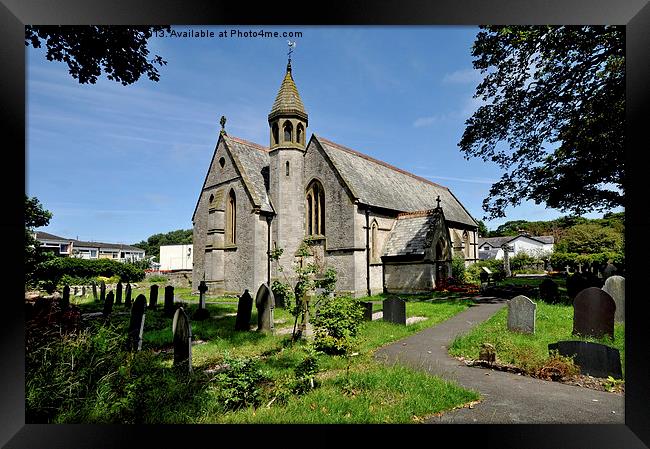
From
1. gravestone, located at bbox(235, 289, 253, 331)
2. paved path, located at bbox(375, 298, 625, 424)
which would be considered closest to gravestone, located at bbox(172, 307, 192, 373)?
gravestone, located at bbox(235, 289, 253, 331)

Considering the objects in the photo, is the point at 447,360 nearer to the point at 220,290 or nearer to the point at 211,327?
the point at 211,327

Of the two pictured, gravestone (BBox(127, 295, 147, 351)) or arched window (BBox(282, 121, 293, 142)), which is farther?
arched window (BBox(282, 121, 293, 142))

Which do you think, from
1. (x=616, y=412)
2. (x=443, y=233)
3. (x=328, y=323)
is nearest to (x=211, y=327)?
(x=328, y=323)

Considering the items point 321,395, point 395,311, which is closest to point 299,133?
point 395,311

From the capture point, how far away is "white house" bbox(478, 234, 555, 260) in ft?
114

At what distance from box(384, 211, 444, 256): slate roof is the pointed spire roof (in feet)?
25.2

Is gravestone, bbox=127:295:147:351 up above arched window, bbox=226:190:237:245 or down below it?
below

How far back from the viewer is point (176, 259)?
70.8 ft

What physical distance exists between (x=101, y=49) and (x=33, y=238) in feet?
11.3

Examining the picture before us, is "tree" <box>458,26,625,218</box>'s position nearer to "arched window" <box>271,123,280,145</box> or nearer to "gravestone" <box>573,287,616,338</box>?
"gravestone" <box>573,287,616,338</box>

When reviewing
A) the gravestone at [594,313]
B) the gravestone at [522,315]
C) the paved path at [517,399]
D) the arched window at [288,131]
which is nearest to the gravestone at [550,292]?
the gravestone at [522,315]

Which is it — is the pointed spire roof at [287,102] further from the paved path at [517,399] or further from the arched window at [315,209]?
the paved path at [517,399]

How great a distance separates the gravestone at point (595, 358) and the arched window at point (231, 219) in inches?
594
